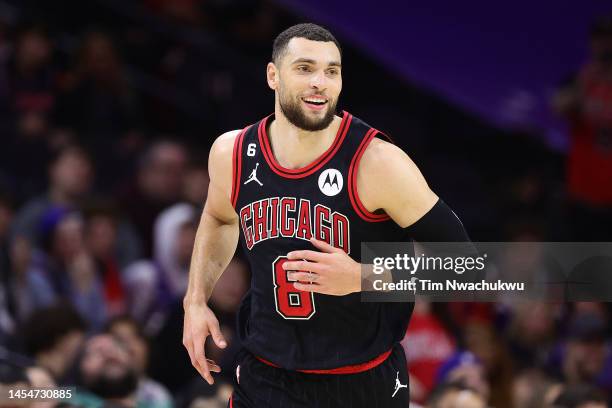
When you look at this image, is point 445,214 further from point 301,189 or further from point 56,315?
point 56,315

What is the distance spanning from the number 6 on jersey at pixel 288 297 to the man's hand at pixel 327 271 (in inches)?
5.4

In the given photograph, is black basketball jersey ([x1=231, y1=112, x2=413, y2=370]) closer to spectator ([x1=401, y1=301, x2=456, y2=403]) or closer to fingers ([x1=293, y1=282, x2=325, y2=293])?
fingers ([x1=293, y1=282, x2=325, y2=293])

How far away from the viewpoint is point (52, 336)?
7.32 m

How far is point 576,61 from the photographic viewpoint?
8.77 meters

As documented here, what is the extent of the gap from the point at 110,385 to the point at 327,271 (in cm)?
252

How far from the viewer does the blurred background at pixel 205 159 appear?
7.51m

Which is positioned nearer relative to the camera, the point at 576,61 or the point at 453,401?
the point at 453,401

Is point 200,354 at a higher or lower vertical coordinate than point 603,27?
lower

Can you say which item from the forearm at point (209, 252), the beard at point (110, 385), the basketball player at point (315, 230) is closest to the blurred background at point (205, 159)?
the beard at point (110, 385)

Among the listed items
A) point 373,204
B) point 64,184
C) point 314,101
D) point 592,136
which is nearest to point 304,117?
point 314,101

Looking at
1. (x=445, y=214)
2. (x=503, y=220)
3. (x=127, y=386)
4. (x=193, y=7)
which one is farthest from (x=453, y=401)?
(x=193, y=7)

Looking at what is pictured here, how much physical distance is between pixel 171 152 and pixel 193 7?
174 centimetres

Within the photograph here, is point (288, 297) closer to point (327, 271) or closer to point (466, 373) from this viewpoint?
point (327, 271)

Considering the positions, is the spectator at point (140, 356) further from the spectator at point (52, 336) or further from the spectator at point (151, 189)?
the spectator at point (151, 189)
